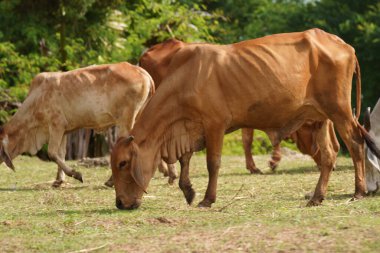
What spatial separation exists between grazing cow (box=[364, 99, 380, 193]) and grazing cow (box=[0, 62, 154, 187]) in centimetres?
337

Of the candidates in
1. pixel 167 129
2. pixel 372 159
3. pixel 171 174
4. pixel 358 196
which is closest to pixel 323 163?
pixel 358 196

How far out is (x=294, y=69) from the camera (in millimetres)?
8820

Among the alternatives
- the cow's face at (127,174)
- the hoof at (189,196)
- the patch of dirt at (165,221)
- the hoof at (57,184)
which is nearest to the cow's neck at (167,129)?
the cow's face at (127,174)

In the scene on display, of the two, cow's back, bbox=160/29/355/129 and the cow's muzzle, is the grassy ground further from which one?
cow's back, bbox=160/29/355/129

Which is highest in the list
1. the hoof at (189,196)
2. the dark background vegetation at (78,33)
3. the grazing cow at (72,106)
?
the hoof at (189,196)

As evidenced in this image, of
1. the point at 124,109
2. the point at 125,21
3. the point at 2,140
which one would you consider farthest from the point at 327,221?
the point at 125,21

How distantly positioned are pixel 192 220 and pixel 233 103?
154 cm

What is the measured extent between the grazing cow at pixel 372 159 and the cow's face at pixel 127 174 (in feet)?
8.53

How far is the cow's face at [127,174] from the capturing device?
28.0 ft

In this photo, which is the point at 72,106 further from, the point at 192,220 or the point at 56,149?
the point at 192,220

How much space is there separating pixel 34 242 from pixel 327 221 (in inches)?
91.1

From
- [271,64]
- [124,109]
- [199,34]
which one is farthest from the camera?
[199,34]

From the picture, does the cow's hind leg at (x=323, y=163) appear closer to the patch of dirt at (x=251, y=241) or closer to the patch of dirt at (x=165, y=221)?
the patch of dirt at (x=165, y=221)

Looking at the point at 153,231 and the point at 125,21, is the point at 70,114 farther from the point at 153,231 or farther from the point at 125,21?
the point at 125,21
